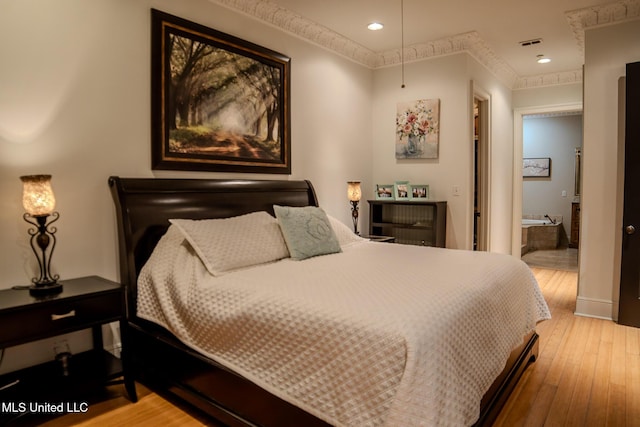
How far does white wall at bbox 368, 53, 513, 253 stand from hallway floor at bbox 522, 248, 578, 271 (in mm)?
1888

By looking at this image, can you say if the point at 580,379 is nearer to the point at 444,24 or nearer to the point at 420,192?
the point at 420,192

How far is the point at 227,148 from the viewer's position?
3266 millimetres

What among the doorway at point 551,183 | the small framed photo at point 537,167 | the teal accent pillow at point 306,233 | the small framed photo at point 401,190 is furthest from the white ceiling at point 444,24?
the small framed photo at point 537,167

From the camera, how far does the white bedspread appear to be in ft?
4.69

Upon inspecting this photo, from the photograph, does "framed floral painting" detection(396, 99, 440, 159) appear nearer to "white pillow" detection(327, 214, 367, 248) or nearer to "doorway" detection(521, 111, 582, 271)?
"white pillow" detection(327, 214, 367, 248)

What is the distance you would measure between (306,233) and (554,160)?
716 centimetres

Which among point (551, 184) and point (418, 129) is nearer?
point (418, 129)

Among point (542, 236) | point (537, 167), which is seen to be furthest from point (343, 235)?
point (537, 167)

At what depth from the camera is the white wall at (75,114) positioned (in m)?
2.21

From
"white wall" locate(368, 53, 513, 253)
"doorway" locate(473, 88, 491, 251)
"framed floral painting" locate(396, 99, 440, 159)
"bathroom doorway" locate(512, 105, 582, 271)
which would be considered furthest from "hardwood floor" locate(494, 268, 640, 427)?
"bathroom doorway" locate(512, 105, 582, 271)

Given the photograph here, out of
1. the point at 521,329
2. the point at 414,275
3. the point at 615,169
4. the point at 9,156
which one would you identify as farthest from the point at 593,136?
the point at 9,156

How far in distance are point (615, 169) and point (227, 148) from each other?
3.35 meters

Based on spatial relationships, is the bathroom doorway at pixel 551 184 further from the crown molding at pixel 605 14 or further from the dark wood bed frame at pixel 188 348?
the dark wood bed frame at pixel 188 348

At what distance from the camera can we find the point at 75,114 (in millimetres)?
2439
